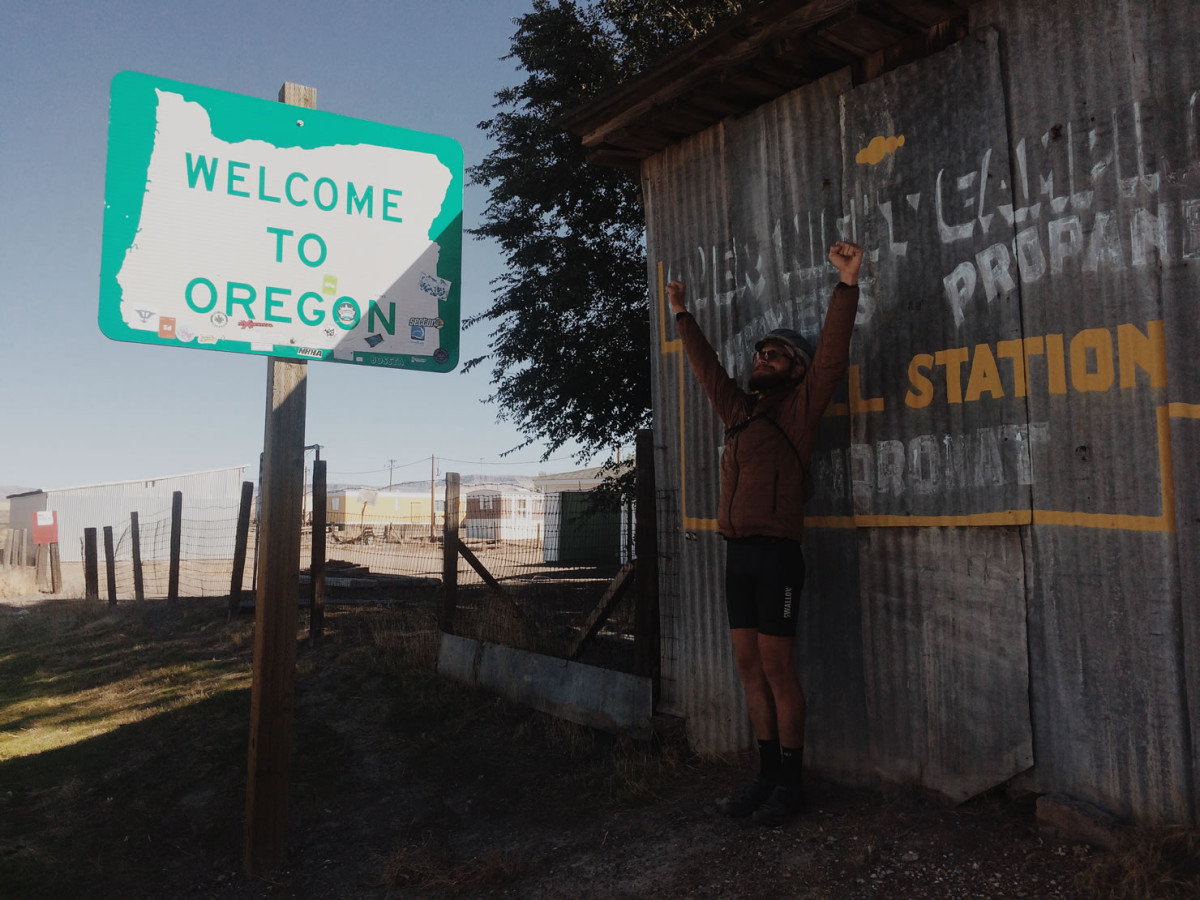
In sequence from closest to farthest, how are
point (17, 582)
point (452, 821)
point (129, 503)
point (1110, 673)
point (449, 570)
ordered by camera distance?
point (1110, 673), point (452, 821), point (449, 570), point (17, 582), point (129, 503)

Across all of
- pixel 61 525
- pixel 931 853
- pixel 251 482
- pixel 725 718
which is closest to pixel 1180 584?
pixel 931 853

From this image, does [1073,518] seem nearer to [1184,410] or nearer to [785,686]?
[1184,410]

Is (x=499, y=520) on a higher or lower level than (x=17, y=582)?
higher

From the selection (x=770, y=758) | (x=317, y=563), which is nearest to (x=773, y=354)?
(x=770, y=758)

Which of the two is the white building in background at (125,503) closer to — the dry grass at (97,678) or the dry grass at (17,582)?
the dry grass at (17,582)

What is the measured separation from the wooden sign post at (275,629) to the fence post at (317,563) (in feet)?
14.7

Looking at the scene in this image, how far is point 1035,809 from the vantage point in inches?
132

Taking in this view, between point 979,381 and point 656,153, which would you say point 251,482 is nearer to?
point 656,153

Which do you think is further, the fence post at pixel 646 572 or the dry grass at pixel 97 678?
the dry grass at pixel 97 678

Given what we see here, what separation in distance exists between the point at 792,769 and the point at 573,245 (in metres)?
10.4

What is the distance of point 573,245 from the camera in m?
13.1

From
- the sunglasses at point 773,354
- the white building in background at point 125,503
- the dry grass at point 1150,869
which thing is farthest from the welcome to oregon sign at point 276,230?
the white building in background at point 125,503

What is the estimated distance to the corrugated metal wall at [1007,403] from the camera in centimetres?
310

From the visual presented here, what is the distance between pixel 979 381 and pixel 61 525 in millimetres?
40324
